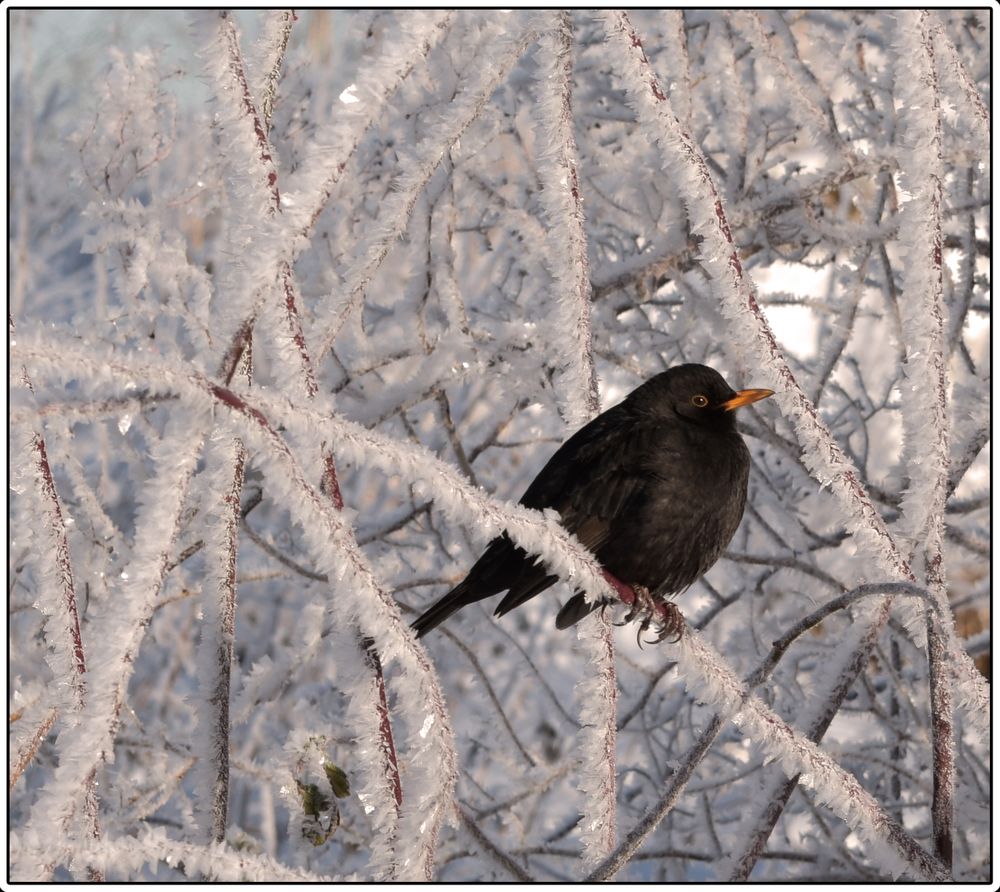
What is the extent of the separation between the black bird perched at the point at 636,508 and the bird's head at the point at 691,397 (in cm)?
8

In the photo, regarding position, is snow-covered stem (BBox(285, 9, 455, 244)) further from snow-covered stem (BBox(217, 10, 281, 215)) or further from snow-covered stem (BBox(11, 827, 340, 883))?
snow-covered stem (BBox(11, 827, 340, 883))

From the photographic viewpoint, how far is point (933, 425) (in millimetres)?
2445

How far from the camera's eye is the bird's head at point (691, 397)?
3.39 m

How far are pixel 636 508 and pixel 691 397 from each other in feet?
1.59

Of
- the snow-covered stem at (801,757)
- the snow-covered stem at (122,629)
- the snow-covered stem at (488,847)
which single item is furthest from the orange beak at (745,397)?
the snow-covered stem at (122,629)

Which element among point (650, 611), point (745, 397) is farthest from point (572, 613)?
point (745, 397)

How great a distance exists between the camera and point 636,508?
311 cm

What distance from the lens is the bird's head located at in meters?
3.39

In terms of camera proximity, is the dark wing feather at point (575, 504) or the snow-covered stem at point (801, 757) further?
the dark wing feather at point (575, 504)

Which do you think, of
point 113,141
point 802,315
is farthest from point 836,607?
point 802,315

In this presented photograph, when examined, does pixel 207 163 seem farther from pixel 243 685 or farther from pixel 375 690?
pixel 375 690

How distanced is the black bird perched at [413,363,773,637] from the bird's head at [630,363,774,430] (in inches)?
3.3

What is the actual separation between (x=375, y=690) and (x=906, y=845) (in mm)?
1158

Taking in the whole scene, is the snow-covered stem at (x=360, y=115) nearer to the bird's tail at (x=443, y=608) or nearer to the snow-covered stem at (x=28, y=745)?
the snow-covered stem at (x=28, y=745)
